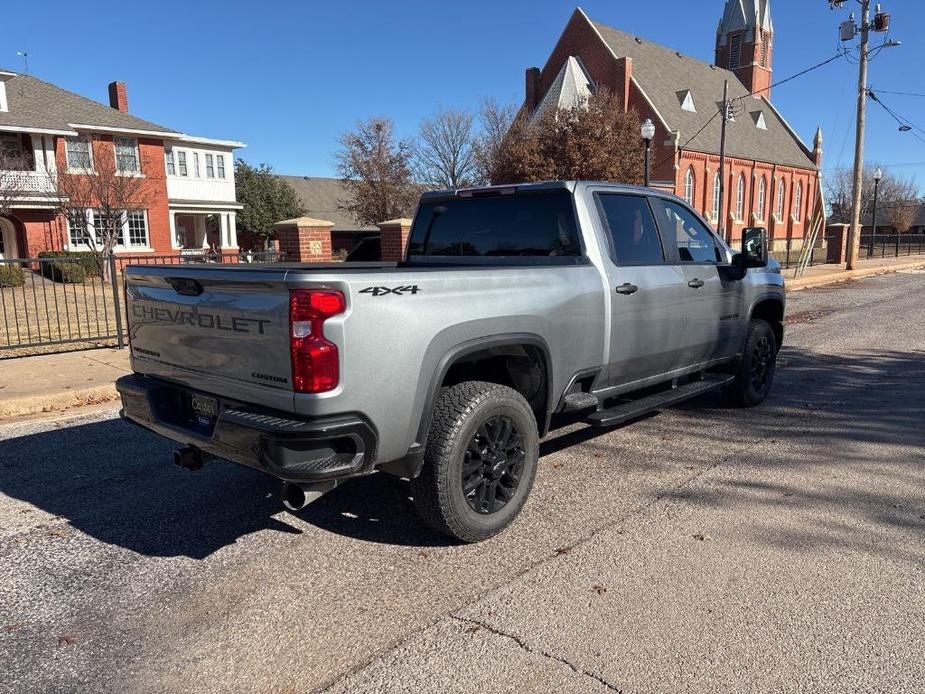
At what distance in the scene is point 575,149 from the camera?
2809cm

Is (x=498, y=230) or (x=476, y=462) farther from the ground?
(x=498, y=230)

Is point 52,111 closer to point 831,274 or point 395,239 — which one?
point 395,239

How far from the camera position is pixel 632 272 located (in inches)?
189

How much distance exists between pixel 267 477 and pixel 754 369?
15.2ft

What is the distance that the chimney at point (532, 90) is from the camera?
147 feet

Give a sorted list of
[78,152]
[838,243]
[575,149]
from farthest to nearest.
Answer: [838,243] < [78,152] < [575,149]

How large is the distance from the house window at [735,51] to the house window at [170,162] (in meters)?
48.0

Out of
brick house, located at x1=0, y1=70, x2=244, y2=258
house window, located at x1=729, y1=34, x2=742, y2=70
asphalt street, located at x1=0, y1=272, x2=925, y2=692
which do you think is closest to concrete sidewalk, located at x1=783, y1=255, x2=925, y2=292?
asphalt street, located at x1=0, y1=272, x2=925, y2=692

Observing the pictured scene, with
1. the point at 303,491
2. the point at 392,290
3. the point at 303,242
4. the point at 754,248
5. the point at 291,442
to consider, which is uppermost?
the point at 303,242

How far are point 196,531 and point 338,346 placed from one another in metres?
1.84

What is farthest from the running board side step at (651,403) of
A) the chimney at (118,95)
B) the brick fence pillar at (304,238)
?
the chimney at (118,95)

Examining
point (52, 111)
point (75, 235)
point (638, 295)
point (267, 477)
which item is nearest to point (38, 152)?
point (52, 111)

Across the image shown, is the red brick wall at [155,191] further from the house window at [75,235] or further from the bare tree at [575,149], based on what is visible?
the bare tree at [575,149]

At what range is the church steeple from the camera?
57.6 metres
